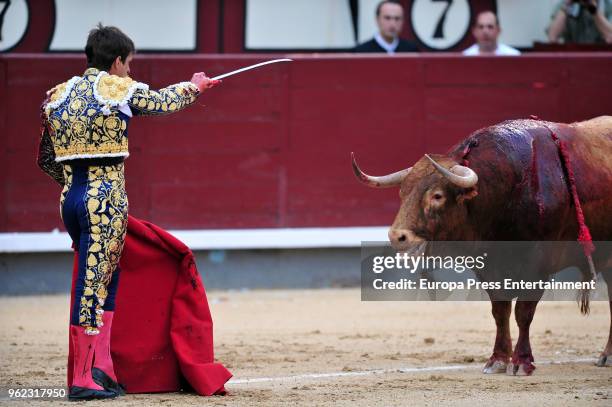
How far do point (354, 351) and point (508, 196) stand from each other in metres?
1.17

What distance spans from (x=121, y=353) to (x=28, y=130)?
3.47 m

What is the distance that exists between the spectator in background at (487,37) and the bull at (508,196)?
280 centimetres

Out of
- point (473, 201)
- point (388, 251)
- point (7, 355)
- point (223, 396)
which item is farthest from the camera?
point (388, 251)

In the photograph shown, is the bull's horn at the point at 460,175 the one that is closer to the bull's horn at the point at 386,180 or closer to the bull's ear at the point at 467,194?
the bull's ear at the point at 467,194

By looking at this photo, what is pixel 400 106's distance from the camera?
8.08 m

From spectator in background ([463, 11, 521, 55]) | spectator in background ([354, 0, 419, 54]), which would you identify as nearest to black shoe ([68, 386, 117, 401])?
spectator in background ([354, 0, 419, 54])

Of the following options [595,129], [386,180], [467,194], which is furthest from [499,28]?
[467,194]

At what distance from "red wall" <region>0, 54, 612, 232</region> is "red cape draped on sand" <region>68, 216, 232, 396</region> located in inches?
126

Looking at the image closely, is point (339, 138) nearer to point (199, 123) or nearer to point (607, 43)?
point (199, 123)

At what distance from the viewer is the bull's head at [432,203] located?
4.89m

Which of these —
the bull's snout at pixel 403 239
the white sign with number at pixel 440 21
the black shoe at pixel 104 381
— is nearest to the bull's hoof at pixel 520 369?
the bull's snout at pixel 403 239

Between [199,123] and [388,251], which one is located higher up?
[199,123]

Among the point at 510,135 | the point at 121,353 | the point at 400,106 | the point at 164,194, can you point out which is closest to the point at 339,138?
the point at 400,106

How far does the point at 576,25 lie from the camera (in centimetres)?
855
